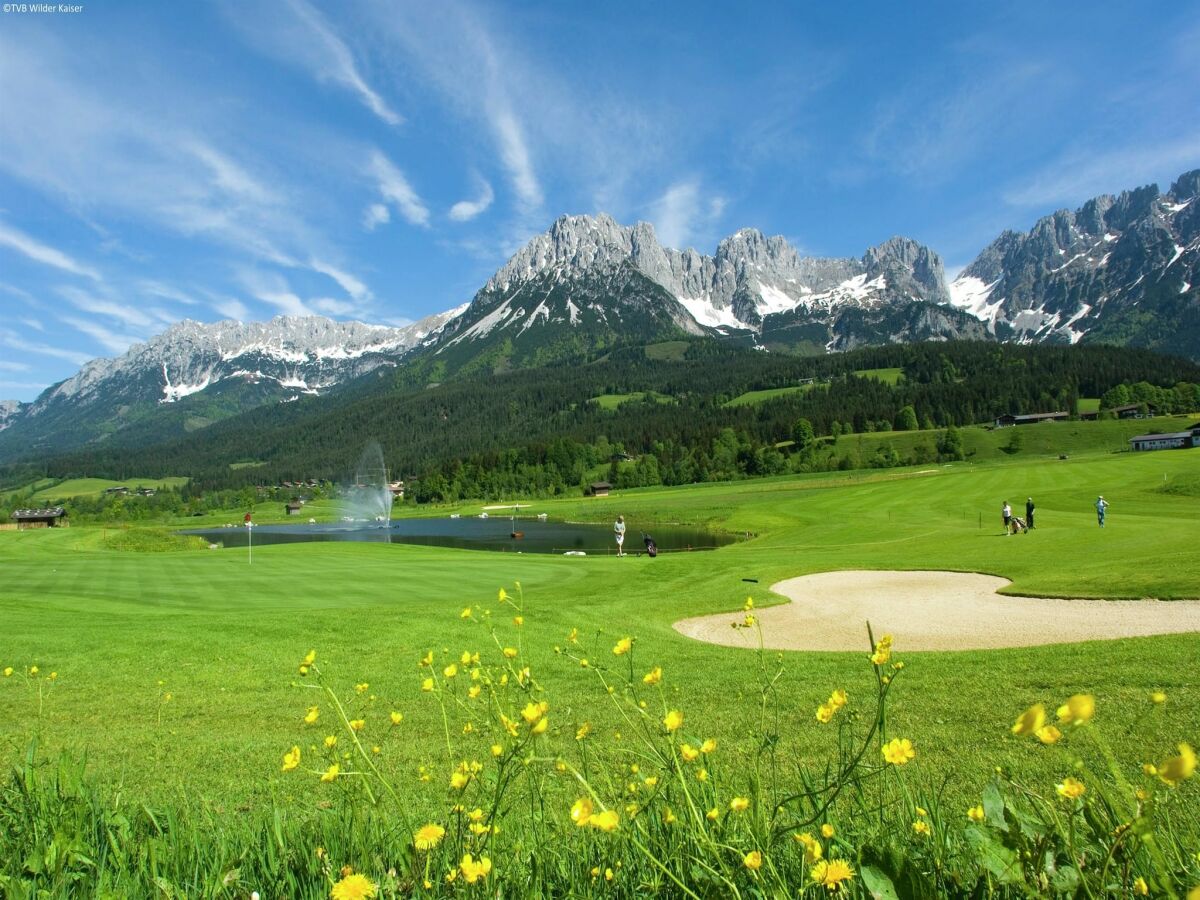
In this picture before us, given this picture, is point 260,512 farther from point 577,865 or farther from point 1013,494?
point 577,865

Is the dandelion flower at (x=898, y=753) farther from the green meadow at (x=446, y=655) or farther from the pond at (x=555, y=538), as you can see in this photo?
the pond at (x=555, y=538)

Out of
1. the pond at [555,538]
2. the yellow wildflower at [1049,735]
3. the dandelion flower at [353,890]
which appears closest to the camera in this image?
the yellow wildflower at [1049,735]

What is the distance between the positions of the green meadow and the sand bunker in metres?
1.04

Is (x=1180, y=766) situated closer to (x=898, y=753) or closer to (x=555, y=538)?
(x=898, y=753)

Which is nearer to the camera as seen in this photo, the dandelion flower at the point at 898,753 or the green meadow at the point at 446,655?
the dandelion flower at the point at 898,753

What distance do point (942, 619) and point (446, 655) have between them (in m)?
11.7

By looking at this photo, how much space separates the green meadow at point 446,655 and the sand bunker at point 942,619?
1037 mm

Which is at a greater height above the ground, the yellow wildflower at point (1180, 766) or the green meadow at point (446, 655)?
the yellow wildflower at point (1180, 766)

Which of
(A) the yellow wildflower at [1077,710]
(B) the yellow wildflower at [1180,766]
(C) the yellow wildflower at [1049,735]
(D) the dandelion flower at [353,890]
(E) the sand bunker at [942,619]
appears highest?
(A) the yellow wildflower at [1077,710]

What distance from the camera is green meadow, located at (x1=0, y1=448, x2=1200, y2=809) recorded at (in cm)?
668

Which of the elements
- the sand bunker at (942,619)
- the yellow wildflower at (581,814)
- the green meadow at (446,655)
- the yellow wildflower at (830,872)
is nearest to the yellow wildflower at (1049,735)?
the yellow wildflower at (830,872)

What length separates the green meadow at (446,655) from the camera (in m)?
6.68

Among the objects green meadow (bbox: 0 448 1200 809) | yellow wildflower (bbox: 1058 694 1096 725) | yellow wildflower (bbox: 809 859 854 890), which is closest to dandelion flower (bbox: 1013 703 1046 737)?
yellow wildflower (bbox: 1058 694 1096 725)

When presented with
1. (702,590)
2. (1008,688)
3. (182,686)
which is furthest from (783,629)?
(182,686)
